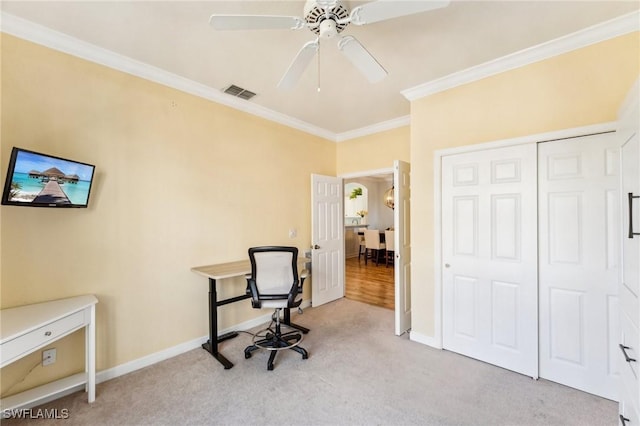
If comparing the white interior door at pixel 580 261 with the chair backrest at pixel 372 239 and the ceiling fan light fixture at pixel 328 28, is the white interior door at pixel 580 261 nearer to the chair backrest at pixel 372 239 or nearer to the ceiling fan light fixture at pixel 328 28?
the ceiling fan light fixture at pixel 328 28

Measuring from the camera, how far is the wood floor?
4.41 metres

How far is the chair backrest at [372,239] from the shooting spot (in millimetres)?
7010

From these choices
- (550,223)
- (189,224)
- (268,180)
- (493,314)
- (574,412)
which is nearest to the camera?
(574,412)

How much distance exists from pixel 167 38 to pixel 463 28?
231 cm

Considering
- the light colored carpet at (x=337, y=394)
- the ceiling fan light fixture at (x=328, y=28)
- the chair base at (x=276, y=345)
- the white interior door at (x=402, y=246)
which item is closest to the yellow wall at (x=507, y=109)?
the white interior door at (x=402, y=246)

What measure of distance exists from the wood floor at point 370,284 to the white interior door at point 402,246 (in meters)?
0.88

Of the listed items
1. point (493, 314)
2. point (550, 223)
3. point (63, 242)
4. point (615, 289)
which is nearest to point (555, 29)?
point (550, 223)

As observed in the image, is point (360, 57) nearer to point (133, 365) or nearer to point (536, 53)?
point (536, 53)

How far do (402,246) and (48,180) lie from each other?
328 cm

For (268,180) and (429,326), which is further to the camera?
(268,180)

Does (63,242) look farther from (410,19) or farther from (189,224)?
(410,19)

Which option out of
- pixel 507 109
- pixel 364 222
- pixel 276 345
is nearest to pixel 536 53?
pixel 507 109

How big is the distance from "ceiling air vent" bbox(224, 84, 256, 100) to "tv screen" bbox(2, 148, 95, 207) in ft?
5.05

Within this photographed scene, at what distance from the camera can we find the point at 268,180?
3635 millimetres
